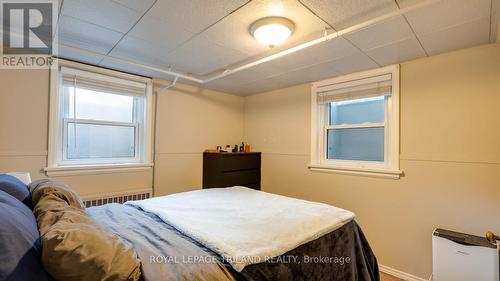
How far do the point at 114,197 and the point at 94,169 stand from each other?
1.30 ft

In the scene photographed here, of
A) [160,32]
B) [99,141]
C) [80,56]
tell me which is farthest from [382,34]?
[99,141]

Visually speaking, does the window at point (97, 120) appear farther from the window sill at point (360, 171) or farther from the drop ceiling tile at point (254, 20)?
the window sill at point (360, 171)

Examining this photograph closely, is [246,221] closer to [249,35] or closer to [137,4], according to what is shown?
[249,35]

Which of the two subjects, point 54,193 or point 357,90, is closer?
point 54,193

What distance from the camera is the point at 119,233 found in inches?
51.9

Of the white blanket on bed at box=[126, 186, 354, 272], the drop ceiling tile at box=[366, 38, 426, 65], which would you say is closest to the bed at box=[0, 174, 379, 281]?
the white blanket on bed at box=[126, 186, 354, 272]

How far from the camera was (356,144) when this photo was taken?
290 centimetres

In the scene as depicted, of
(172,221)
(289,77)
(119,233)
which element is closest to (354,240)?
(172,221)

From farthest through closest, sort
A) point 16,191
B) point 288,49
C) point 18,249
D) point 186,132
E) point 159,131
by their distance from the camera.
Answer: point 186,132, point 159,131, point 288,49, point 16,191, point 18,249

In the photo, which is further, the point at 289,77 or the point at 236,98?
the point at 236,98

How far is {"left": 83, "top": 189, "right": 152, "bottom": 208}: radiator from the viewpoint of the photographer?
256cm

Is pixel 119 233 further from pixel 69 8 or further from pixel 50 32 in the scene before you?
pixel 50 32

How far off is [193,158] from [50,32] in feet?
6.95

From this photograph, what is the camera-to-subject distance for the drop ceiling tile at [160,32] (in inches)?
68.0
